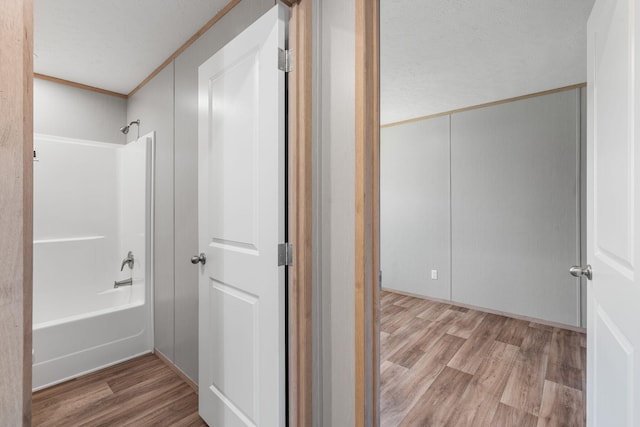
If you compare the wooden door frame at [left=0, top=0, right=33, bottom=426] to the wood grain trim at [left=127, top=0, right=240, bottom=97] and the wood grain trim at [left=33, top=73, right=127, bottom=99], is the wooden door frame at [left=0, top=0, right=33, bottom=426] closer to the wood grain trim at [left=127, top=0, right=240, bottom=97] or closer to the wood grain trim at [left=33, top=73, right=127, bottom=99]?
the wood grain trim at [left=127, top=0, right=240, bottom=97]

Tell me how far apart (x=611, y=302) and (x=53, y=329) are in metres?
2.99

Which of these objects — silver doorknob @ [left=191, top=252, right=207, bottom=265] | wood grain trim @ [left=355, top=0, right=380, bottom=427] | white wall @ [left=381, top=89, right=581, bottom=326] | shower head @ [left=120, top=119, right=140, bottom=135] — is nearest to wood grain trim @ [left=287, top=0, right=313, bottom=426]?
wood grain trim @ [left=355, top=0, right=380, bottom=427]

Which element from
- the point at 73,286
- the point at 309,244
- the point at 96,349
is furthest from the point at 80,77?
the point at 309,244

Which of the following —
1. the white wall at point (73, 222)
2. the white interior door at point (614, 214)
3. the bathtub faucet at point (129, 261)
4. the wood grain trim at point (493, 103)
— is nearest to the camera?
the white interior door at point (614, 214)

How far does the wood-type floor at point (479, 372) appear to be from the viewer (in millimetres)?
1714

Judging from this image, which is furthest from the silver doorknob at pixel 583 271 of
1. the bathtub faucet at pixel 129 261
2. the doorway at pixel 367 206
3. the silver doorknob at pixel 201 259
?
the bathtub faucet at pixel 129 261

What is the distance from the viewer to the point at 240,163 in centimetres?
136

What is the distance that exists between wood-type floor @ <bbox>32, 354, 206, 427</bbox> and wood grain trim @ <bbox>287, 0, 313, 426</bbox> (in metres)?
0.92

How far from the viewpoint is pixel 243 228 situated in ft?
4.40

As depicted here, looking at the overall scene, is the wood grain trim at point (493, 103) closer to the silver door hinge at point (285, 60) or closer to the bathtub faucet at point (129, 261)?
the silver door hinge at point (285, 60)

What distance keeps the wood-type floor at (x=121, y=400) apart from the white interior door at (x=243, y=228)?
29 centimetres

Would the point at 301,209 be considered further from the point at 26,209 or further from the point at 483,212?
the point at 483,212

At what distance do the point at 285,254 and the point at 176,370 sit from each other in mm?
1636

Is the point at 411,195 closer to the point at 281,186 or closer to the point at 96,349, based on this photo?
the point at 281,186
